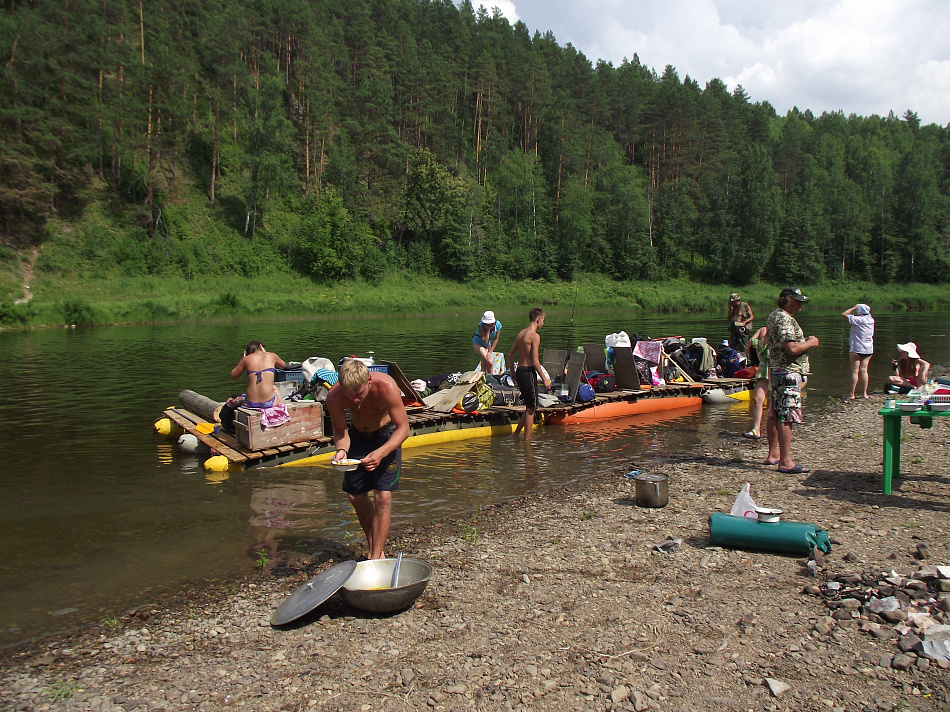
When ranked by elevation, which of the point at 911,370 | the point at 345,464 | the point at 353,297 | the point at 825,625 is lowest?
the point at 825,625

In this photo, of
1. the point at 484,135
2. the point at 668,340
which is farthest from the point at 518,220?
the point at 668,340

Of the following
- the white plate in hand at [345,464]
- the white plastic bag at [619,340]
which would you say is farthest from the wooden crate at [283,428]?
the white plastic bag at [619,340]

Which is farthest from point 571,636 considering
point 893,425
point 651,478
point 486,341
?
point 486,341

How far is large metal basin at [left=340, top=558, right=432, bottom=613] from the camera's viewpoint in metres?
5.08

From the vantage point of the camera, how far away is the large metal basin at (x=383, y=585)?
5.08m

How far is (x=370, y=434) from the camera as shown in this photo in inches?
223

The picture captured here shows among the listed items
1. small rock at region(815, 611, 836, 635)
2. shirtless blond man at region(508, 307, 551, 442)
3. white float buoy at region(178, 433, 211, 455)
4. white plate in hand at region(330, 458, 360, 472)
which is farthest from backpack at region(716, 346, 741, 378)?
white plate in hand at region(330, 458, 360, 472)

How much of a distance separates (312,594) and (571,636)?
1946 millimetres

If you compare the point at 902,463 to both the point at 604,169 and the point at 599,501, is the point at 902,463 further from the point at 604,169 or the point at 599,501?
the point at 604,169

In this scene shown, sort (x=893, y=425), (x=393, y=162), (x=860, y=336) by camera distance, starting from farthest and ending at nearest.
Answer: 1. (x=393, y=162)
2. (x=860, y=336)
3. (x=893, y=425)

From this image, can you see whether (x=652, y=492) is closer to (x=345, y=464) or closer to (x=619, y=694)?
(x=619, y=694)

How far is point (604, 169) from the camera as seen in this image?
7188 cm

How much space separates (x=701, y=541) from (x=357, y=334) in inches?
1098

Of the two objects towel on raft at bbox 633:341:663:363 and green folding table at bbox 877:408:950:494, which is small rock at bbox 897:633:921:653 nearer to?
green folding table at bbox 877:408:950:494
